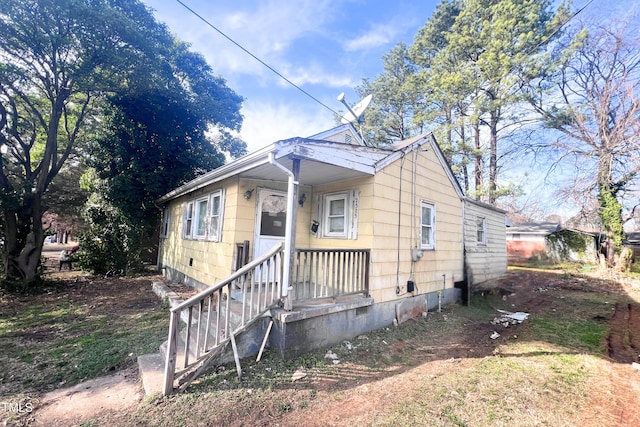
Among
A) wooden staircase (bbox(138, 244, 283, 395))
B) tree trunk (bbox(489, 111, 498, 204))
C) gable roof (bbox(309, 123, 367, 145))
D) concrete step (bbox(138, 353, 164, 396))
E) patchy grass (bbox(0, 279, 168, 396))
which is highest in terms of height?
tree trunk (bbox(489, 111, 498, 204))

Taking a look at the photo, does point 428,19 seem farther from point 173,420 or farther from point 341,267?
point 173,420

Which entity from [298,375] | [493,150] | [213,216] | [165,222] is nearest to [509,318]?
[298,375]

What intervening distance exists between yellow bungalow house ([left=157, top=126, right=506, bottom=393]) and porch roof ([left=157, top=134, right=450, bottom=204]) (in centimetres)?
2

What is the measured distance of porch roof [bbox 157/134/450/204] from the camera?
419 centimetres

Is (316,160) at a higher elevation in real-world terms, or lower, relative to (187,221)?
higher

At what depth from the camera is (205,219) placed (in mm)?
7742

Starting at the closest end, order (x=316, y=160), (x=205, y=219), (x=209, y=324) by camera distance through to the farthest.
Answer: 1. (x=209, y=324)
2. (x=316, y=160)
3. (x=205, y=219)

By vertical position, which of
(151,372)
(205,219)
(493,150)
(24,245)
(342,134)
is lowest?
(151,372)

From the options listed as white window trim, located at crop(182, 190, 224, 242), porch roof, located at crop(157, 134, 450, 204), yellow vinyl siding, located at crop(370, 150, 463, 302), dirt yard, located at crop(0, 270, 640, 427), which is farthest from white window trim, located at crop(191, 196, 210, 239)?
yellow vinyl siding, located at crop(370, 150, 463, 302)

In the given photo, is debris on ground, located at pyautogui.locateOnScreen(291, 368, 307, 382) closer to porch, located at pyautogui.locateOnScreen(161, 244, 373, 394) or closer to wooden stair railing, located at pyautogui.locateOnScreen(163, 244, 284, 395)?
porch, located at pyautogui.locateOnScreen(161, 244, 373, 394)

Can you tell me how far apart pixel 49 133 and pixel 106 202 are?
3.41 meters

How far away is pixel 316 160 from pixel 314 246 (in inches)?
115

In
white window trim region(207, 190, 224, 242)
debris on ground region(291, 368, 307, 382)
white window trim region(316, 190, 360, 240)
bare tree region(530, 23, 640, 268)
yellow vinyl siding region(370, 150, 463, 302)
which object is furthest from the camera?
bare tree region(530, 23, 640, 268)

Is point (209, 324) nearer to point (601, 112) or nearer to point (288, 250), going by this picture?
point (288, 250)
